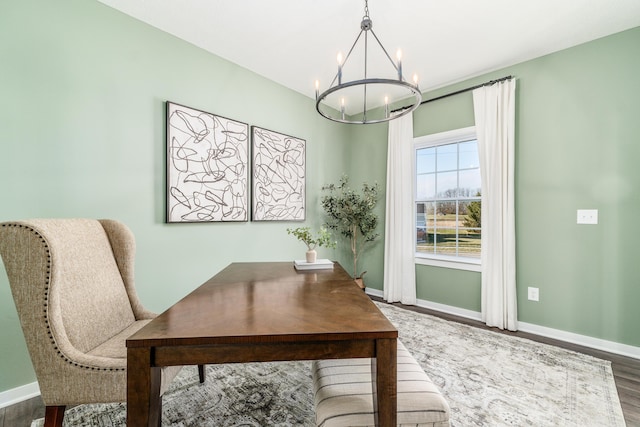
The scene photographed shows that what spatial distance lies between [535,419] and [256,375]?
169 centimetres

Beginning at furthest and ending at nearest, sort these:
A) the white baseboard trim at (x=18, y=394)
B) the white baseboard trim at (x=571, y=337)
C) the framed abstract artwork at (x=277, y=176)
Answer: the framed abstract artwork at (x=277, y=176), the white baseboard trim at (x=571, y=337), the white baseboard trim at (x=18, y=394)

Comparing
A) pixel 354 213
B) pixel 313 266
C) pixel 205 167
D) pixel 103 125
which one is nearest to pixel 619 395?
pixel 313 266

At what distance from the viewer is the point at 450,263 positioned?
327cm

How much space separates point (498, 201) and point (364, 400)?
2.61 meters

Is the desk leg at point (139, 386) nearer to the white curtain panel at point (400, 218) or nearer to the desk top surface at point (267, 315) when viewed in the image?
the desk top surface at point (267, 315)

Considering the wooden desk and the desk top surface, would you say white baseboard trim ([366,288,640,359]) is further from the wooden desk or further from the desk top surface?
the wooden desk

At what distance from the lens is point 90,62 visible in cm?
193

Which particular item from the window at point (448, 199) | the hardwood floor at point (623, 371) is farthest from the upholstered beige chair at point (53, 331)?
the window at point (448, 199)

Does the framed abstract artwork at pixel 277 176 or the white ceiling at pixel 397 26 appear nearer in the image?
the white ceiling at pixel 397 26

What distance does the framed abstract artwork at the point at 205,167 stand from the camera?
2.33 metres

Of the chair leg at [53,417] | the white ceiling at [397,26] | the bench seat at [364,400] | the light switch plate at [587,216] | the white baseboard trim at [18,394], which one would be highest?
the white ceiling at [397,26]

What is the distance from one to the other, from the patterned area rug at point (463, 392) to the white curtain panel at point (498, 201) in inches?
17.3

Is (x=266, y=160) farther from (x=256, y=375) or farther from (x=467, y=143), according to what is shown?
(x=467, y=143)

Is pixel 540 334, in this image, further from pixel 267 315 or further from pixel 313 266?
pixel 267 315
